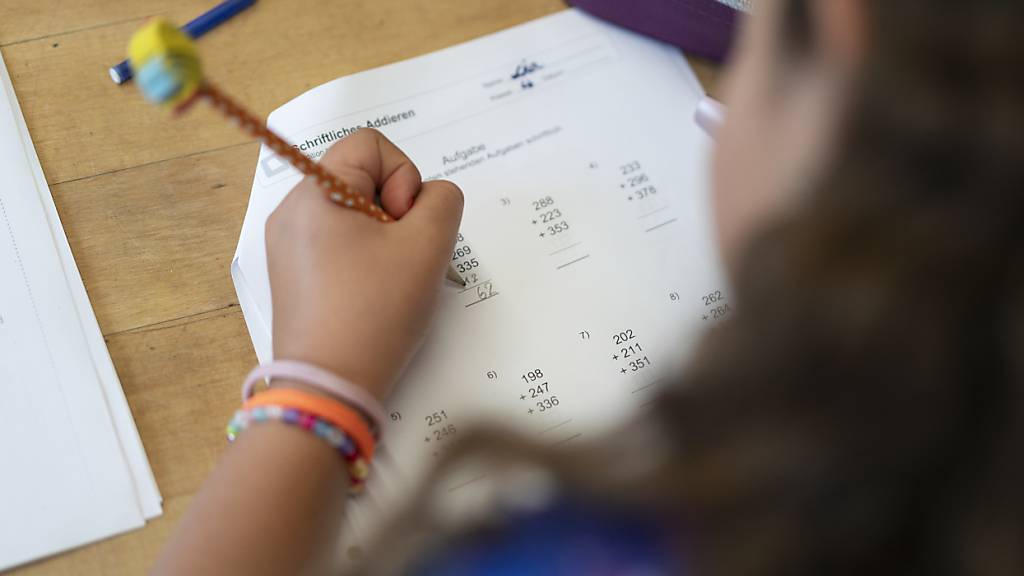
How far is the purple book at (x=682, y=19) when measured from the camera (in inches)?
23.1

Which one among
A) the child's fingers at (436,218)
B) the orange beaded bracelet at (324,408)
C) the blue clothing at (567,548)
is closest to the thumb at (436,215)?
the child's fingers at (436,218)

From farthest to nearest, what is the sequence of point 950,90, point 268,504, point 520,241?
point 520,241 < point 268,504 < point 950,90

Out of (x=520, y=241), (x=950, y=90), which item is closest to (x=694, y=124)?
(x=520, y=241)

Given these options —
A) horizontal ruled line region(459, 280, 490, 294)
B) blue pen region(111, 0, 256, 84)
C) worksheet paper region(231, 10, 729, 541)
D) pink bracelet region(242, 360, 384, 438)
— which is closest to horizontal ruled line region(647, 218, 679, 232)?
worksheet paper region(231, 10, 729, 541)

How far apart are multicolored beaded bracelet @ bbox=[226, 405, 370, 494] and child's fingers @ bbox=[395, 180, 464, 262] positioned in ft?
0.39

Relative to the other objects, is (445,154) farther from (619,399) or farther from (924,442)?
(924,442)

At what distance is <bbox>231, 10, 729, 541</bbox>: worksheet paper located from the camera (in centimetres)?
50

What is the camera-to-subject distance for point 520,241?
1.82 ft

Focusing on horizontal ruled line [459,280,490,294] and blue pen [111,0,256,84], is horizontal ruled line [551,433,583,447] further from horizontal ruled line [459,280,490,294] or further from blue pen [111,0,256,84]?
blue pen [111,0,256,84]

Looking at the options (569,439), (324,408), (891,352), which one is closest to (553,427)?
(569,439)

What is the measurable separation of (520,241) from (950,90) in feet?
1.09

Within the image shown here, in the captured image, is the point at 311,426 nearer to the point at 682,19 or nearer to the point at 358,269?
the point at 358,269

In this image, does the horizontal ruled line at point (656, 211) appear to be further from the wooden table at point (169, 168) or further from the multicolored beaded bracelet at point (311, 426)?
the multicolored beaded bracelet at point (311, 426)

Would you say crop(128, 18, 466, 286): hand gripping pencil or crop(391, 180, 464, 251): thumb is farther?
crop(391, 180, 464, 251): thumb
